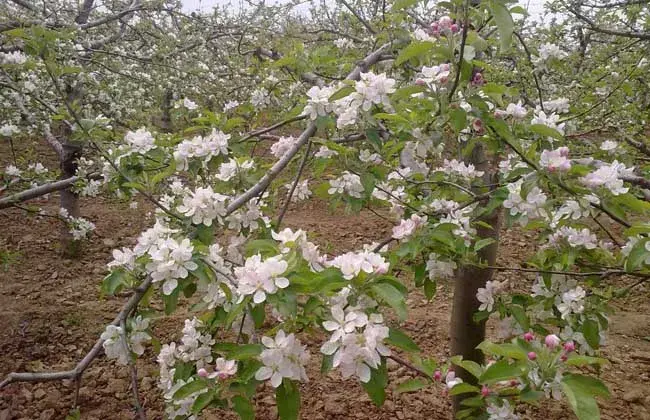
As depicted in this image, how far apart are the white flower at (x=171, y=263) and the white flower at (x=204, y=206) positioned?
0.23 metres

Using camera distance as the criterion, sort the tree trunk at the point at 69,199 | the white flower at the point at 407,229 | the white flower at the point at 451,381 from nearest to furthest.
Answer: the white flower at the point at 451,381 → the white flower at the point at 407,229 → the tree trunk at the point at 69,199

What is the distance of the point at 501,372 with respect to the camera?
1.08 m

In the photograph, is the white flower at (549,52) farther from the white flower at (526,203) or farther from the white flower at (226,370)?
the white flower at (226,370)

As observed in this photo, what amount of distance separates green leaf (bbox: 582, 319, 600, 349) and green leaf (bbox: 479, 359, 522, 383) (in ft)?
2.31

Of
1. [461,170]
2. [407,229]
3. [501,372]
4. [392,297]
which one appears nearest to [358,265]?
[392,297]

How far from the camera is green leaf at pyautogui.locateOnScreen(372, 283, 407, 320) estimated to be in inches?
38.5

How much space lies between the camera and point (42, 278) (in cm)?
463

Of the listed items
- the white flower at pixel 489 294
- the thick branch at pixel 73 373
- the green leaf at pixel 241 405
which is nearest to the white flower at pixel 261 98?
the white flower at pixel 489 294

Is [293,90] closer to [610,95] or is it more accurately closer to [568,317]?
[610,95]

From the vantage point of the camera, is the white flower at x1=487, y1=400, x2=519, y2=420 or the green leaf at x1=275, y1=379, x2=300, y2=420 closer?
the green leaf at x1=275, y1=379, x2=300, y2=420

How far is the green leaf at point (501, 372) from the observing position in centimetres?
107

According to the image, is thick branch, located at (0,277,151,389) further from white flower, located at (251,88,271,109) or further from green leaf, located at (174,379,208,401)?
white flower, located at (251,88,271,109)

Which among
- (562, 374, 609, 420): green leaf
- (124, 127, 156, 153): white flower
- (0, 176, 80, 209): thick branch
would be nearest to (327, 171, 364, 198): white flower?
(124, 127, 156, 153): white flower

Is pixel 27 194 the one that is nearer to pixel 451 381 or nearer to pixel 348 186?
pixel 348 186
